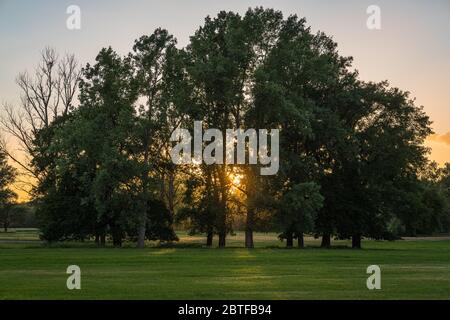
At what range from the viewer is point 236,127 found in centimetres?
5594

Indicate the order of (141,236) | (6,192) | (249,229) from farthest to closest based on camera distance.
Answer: (6,192)
(141,236)
(249,229)

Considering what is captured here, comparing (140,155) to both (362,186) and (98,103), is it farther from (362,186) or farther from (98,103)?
(362,186)

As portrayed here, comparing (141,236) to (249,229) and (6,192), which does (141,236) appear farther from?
(6,192)

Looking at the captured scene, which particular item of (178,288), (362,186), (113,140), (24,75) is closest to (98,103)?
(113,140)

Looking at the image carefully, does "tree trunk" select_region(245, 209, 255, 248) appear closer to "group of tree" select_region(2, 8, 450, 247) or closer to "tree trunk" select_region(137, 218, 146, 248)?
"group of tree" select_region(2, 8, 450, 247)

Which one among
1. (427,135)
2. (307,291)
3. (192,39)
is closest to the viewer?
(307,291)

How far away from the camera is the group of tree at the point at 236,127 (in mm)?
54031

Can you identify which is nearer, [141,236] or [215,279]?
[215,279]

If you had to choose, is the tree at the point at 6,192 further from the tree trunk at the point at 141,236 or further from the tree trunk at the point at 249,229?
the tree trunk at the point at 249,229

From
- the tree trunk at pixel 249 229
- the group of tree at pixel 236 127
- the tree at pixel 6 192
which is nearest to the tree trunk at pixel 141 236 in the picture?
the group of tree at pixel 236 127

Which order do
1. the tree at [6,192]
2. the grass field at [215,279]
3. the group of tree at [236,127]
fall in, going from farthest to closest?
the tree at [6,192]
the group of tree at [236,127]
the grass field at [215,279]

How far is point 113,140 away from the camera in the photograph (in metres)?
54.9

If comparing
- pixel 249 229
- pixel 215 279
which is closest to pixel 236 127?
pixel 249 229
